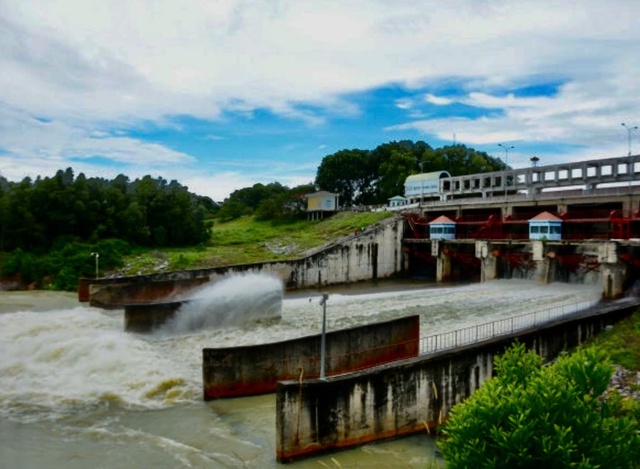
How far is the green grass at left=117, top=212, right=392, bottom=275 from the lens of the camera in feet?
120

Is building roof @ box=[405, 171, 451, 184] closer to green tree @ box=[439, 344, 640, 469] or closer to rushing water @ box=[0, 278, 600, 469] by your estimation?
rushing water @ box=[0, 278, 600, 469]

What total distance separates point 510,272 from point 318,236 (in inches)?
634

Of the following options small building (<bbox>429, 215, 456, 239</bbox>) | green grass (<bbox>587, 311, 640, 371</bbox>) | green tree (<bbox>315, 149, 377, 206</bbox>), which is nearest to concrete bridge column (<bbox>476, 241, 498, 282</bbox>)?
small building (<bbox>429, 215, 456, 239</bbox>)

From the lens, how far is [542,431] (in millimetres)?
6758

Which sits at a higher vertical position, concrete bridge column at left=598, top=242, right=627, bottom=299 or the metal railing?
concrete bridge column at left=598, top=242, right=627, bottom=299

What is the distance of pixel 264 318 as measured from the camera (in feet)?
75.7

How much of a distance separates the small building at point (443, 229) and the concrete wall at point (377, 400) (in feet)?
81.4

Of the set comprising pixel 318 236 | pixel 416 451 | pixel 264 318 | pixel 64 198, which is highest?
pixel 64 198

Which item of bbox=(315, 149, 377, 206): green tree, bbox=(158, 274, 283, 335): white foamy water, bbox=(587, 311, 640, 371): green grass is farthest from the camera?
bbox=(315, 149, 377, 206): green tree

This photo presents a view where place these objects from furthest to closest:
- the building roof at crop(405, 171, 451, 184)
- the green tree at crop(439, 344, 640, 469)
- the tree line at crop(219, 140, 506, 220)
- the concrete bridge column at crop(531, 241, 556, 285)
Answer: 1. the tree line at crop(219, 140, 506, 220)
2. the building roof at crop(405, 171, 451, 184)
3. the concrete bridge column at crop(531, 241, 556, 285)
4. the green tree at crop(439, 344, 640, 469)

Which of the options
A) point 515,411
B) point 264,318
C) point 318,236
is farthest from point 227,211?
point 515,411

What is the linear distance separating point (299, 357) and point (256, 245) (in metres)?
29.4

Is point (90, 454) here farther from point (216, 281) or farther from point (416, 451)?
point (216, 281)

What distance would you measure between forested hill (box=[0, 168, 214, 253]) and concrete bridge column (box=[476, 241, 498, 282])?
2403 cm
